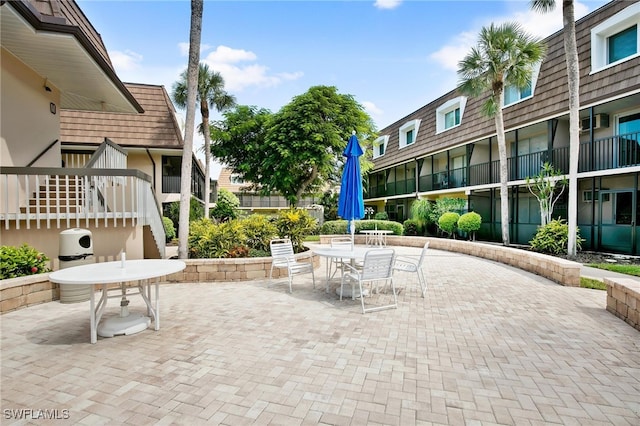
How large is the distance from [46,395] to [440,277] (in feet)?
24.6

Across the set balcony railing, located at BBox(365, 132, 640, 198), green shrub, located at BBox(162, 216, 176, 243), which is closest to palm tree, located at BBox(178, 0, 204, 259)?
green shrub, located at BBox(162, 216, 176, 243)

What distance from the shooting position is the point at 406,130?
970 inches

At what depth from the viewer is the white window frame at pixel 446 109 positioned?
18.6 metres

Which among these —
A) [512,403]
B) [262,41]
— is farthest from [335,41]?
[512,403]

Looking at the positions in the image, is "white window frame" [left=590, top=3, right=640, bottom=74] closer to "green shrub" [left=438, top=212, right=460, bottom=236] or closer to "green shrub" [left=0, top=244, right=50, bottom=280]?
"green shrub" [left=438, top=212, right=460, bottom=236]

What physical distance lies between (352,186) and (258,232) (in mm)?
3226

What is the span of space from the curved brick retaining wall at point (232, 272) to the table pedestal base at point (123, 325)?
6.57 feet

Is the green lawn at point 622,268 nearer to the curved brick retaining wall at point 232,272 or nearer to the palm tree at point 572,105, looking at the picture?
the palm tree at point 572,105

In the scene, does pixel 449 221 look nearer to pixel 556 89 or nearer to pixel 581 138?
pixel 581 138

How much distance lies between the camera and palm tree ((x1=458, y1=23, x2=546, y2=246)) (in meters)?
12.3

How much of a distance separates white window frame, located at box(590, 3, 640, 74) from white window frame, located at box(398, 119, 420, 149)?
1135 centimetres

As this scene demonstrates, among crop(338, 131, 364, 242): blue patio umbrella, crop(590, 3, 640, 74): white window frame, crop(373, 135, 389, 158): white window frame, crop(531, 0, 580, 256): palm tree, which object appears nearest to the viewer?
crop(338, 131, 364, 242): blue patio umbrella

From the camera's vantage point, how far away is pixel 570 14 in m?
9.87

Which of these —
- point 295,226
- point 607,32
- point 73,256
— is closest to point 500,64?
point 607,32
